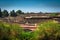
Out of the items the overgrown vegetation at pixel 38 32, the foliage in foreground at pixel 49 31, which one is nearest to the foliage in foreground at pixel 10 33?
the overgrown vegetation at pixel 38 32

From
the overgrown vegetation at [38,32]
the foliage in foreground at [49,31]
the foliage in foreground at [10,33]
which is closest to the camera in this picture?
the foliage in foreground at [10,33]

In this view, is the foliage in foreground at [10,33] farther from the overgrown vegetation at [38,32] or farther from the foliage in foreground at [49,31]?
the foliage in foreground at [49,31]

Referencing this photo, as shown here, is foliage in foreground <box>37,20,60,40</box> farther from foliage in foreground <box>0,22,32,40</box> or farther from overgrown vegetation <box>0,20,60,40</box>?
foliage in foreground <box>0,22,32,40</box>

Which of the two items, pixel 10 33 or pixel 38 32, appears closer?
pixel 10 33

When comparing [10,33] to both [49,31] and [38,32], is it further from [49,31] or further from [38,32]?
[49,31]

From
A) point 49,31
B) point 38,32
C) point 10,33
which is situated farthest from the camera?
point 38,32

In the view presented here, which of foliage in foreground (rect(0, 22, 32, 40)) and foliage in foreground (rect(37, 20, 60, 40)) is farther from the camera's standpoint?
foliage in foreground (rect(37, 20, 60, 40))

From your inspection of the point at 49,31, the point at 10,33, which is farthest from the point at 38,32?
the point at 10,33

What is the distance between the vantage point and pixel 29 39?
17922mm

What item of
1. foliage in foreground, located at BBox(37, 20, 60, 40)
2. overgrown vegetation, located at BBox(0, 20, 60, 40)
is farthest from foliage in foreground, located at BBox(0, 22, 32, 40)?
foliage in foreground, located at BBox(37, 20, 60, 40)

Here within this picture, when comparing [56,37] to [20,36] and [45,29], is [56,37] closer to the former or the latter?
[45,29]

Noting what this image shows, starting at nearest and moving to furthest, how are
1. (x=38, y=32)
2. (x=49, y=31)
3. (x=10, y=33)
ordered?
(x=10, y=33), (x=49, y=31), (x=38, y=32)

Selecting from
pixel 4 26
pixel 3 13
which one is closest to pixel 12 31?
pixel 4 26

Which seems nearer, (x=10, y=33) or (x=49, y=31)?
(x=10, y=33)
